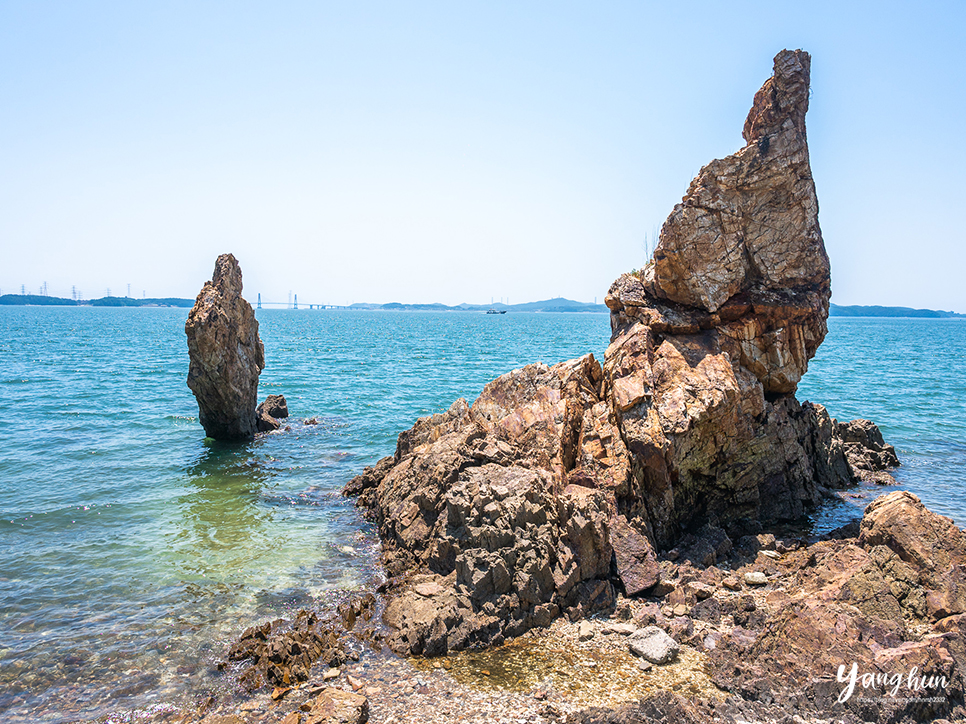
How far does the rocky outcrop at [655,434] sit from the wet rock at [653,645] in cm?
135

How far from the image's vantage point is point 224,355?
2533 cm

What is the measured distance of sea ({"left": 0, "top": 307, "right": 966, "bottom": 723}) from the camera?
10.7 metres

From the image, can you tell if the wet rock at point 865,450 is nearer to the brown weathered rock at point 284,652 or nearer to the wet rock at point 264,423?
the brown weathered rock at point 284,652

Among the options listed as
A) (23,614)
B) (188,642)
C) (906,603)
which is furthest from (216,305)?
(906,603)

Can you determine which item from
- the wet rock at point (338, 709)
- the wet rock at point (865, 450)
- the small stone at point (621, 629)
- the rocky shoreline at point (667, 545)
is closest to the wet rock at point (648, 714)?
the rocky shoreline at point (667, 545)

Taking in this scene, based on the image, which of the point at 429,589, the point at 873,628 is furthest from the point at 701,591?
the point at 429,589

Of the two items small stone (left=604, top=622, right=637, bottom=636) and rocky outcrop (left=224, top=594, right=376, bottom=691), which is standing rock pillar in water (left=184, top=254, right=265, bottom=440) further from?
small stone (left=604, top=622, right=637, bottom=636)

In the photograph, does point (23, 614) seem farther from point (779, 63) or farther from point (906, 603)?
point (779, 63)

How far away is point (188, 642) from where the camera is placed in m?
11.3

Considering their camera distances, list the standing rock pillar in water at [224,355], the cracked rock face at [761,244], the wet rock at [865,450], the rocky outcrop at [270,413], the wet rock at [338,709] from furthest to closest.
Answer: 1. the rocky outcrop at [270,413]
2. the standing rock pillar in water at [224,355]
3. the wet rock at [865,450]
4. the cracked rock face at [761,244]
5. the wet rock at [338,709]

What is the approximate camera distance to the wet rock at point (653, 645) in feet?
33.0

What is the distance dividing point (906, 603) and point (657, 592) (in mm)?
4323

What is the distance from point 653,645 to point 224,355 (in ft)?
69.4

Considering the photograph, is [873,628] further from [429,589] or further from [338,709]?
[338,709]
